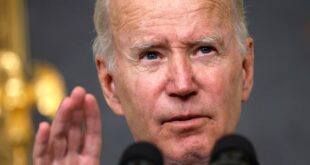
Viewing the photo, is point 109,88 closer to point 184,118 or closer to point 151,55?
point 151,55

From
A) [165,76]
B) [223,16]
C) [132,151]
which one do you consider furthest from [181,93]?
[132,151]

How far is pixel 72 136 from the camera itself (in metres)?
2.25

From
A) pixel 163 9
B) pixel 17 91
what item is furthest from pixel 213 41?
pixel 17 91

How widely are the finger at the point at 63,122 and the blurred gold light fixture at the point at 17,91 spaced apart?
1.66 m

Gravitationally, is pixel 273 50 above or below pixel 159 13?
below

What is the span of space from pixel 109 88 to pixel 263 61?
1932 mm

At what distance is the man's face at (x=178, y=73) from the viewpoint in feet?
7.76

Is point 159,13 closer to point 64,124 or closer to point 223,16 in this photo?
point 223,16

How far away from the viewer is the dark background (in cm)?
441

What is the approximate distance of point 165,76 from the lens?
7.86ft

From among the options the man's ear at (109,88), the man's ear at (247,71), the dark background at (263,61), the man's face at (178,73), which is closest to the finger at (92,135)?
the man's face at (178,73)

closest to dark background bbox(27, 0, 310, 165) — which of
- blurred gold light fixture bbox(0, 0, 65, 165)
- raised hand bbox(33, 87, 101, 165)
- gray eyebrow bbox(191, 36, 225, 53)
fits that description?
blurred gold light fixture bbox(0, 0, 65, 165)

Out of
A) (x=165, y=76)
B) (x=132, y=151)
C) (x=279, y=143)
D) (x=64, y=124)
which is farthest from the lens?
(x=279, y=143)

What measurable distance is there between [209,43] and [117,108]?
0.29m
